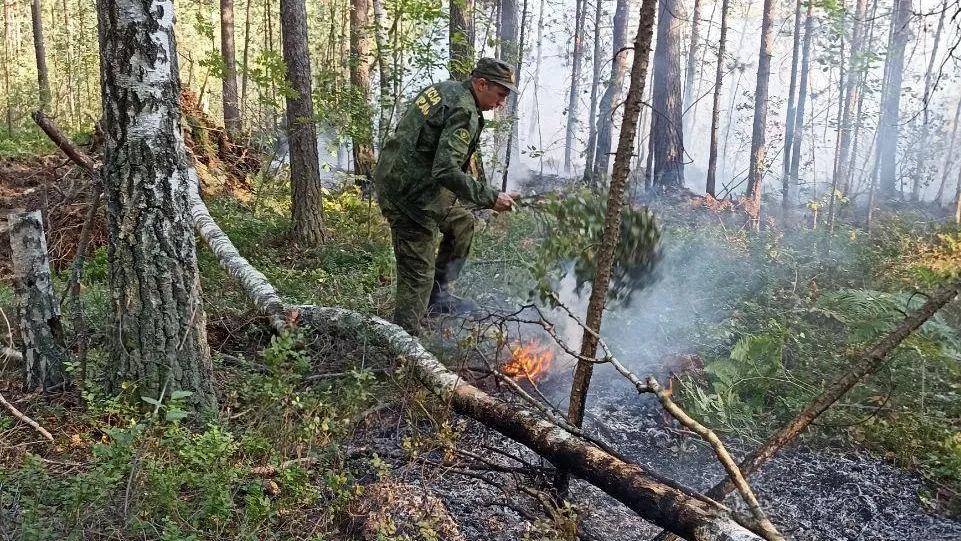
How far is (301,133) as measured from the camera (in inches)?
300

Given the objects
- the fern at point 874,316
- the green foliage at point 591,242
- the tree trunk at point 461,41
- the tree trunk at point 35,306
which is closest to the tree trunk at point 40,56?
the tree trunk at point 461,41

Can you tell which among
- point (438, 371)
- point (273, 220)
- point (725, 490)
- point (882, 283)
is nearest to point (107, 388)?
point (438, 371)

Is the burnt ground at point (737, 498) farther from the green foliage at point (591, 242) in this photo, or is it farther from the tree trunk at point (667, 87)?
the tree trunk at point (667, 87)

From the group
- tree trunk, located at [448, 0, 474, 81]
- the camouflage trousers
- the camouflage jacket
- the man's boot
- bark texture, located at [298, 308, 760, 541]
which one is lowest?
bark texture, located at [298, 308, 760, 541]

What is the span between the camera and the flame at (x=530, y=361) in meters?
4.13

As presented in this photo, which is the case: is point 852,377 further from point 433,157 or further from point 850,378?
point 433,157

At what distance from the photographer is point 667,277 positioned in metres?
5.59

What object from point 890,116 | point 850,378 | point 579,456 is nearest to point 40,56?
point 579,456

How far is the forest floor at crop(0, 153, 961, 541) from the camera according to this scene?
2.46 meters

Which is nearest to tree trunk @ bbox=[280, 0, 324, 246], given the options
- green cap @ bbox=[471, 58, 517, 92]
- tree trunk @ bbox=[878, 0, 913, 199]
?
green cap @ bbox=[471, 58, 517, 92]

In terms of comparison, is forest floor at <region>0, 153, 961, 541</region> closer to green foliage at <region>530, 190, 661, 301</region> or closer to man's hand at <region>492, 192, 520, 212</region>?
green foliage at <region>530, 190, 661, 301</region>

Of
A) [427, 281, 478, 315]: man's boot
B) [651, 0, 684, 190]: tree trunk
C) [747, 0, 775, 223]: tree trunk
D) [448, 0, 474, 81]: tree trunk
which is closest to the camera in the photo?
[427, 281, 478, 315]: man's boot

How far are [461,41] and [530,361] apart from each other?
4.84 metres

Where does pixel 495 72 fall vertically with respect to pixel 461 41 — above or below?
below
